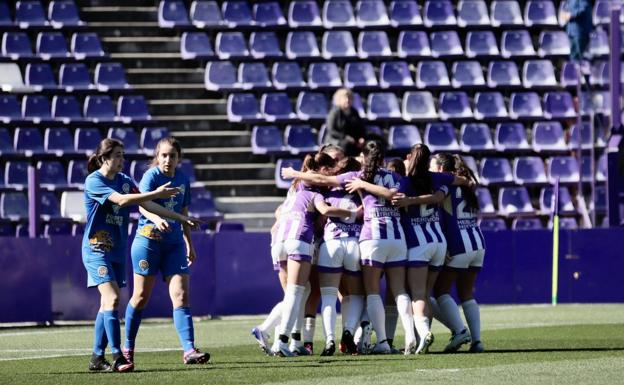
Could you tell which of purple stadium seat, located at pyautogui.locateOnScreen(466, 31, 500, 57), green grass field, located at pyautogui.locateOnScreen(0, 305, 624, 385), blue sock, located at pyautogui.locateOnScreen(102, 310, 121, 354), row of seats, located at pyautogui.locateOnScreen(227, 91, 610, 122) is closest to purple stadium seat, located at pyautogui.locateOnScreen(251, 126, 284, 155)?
row of seats, located at pyautogui.locateOnScreen(227, 91, 610, 122)

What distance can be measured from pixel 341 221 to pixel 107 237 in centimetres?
267

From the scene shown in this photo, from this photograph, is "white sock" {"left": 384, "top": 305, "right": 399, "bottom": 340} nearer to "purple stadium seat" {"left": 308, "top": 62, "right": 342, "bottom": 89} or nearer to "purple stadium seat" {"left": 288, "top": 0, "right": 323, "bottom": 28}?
"purple stadium seat" {"left": 308, "top": 62, "right": 342, "bottom": 89}

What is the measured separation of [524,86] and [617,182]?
524 centimetres

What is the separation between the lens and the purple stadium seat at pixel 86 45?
87.0ft

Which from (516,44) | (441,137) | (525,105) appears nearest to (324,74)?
(441,137)

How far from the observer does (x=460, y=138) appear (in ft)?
87.8

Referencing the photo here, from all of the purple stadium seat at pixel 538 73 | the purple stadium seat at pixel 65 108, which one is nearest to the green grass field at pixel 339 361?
the purple stadium seat at pixel 65 108

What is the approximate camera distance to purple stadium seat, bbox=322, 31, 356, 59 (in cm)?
2734

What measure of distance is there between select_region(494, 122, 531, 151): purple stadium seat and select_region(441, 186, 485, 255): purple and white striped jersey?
12.6m

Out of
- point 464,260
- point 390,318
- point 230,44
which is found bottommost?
point 390,318

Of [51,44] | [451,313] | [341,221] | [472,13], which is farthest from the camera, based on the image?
[472,13]

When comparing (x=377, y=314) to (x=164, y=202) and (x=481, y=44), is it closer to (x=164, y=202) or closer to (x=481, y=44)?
(x=164, y=202)

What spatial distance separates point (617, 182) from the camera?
899 inches

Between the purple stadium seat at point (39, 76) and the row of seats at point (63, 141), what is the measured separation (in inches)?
38.7
